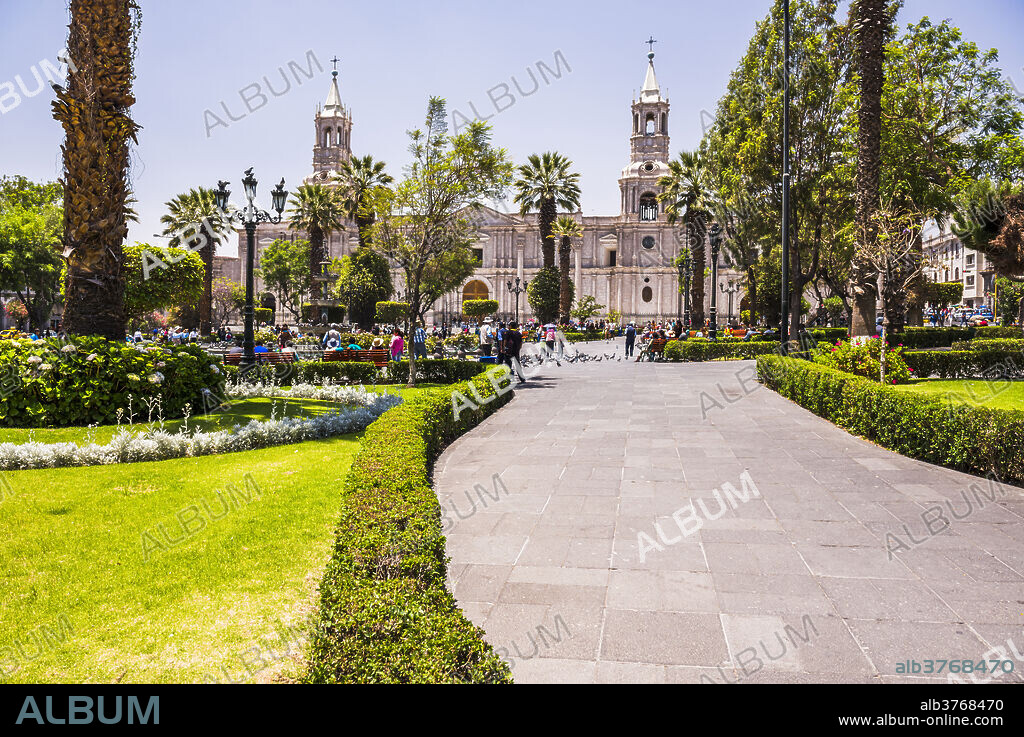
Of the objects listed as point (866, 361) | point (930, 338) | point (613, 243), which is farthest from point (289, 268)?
point (866, 361)

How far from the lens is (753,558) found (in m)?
4.99

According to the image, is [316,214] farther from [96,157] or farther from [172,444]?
[172,444]

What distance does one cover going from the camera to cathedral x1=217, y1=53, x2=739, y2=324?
237ft

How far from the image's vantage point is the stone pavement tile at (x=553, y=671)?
10.9 ft

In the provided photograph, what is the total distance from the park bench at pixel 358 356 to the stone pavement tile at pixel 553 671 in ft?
53.3

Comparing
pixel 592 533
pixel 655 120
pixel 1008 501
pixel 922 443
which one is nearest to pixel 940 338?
pixel 922 443

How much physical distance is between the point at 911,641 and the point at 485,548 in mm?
2916

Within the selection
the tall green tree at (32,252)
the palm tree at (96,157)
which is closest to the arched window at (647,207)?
the tall green tree at (32,252)

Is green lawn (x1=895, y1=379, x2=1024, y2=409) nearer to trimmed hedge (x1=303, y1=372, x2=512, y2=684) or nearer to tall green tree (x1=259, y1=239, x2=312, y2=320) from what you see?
trimmed hedge (x1=303, y1=372, x2=512, y2=684)

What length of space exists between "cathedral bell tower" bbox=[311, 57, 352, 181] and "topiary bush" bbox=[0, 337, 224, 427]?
66860 millimetres

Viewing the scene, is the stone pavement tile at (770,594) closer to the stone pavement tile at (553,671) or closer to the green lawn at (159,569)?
the stone pavement tile at (553,671)
